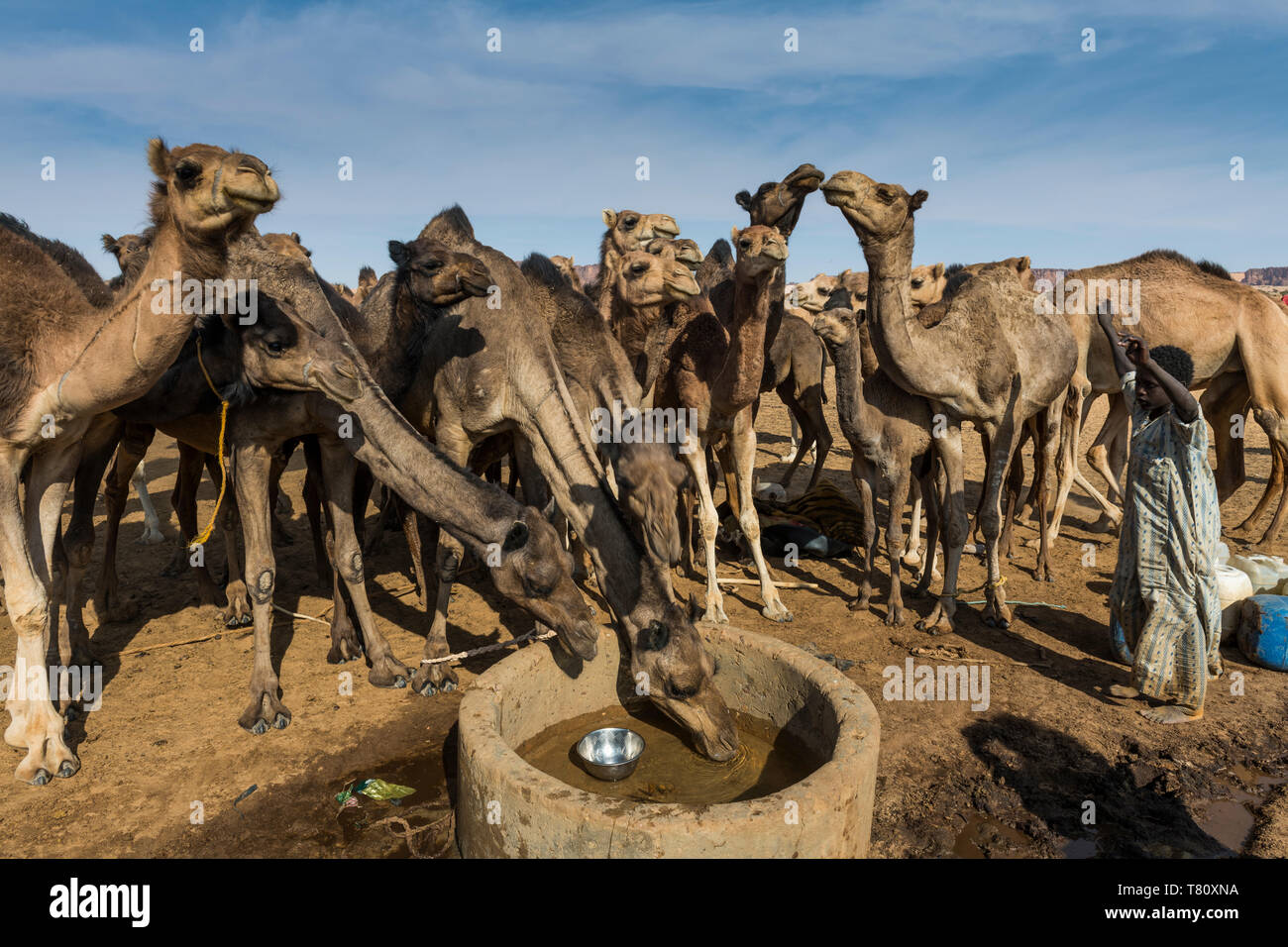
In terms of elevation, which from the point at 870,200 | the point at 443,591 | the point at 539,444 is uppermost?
the point at 870,200

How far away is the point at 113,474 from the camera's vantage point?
6.69 m

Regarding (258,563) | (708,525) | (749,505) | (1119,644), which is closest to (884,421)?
(749,505)

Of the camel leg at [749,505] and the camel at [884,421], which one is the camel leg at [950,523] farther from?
the camel leg at [749,505]

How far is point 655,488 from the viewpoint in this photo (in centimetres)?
378

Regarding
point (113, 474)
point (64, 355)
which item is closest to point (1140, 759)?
point (64, 355)

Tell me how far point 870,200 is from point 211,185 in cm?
421

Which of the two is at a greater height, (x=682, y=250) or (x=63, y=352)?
(x=682, y=250)

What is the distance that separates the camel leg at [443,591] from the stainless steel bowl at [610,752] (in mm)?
1549

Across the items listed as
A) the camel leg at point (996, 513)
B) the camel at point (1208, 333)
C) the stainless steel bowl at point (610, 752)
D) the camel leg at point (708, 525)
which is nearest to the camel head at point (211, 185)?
the stainless steel bowl at point (610, 752)

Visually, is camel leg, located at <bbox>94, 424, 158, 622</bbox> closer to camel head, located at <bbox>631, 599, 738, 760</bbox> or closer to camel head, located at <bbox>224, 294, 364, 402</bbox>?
camel head, located at <bbox>224, 294, 364, 402</bbox>

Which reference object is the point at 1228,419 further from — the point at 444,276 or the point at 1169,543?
the point at 444,276

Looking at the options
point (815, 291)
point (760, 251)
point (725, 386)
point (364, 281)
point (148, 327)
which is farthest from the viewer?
point (364, 281)

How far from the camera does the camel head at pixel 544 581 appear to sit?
13.9 feet
